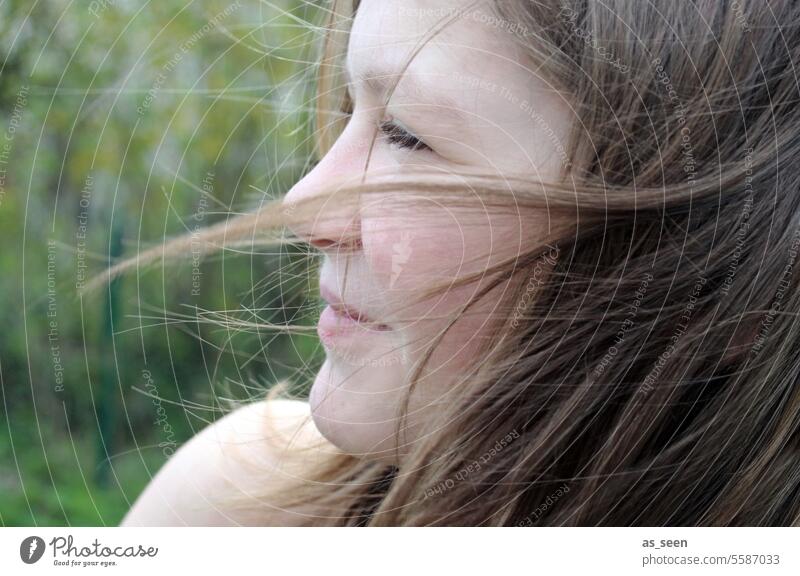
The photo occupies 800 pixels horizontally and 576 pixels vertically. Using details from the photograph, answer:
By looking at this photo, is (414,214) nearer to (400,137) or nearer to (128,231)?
(400,137)

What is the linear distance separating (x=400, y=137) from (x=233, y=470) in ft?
0.78

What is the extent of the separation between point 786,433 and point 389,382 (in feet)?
0.70

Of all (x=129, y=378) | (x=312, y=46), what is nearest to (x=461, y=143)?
(x=312, y=46)

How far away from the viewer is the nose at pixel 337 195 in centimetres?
38

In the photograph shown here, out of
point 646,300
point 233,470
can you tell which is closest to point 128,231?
point 233,470

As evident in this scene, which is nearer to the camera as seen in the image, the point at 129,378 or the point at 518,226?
the point at 518,226

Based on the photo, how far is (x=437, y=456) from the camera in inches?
15.8

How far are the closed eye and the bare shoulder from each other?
190 millimetres

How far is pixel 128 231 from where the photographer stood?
485mm
